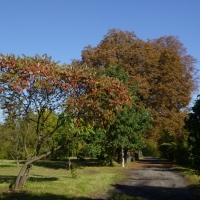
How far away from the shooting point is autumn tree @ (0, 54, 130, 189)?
1266 cm

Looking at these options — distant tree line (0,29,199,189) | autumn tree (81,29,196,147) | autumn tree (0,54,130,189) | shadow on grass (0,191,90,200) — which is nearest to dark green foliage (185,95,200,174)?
distant tree line (0,29,199,189)

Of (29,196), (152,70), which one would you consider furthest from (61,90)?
(152,70)

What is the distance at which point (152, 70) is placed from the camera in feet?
119

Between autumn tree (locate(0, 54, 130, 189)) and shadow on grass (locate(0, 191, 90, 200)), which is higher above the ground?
autumn tree (locate(0, 54, 130, 189))

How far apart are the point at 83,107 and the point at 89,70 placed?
1534 mm

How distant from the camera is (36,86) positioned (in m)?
12.7

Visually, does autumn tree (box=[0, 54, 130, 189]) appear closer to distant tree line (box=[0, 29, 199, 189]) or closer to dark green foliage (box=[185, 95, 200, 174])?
distant tree line (box=[0, 29, 199, 189])

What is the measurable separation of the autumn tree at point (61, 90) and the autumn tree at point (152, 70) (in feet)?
70.8

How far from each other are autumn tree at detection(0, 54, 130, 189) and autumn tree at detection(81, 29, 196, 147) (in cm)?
2157

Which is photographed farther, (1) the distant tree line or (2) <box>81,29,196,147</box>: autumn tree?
(2) <box>81,29,196,147</box>: autumn tree

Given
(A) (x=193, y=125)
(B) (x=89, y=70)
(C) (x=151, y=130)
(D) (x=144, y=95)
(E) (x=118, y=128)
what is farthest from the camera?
(C) (x=151, y=130)

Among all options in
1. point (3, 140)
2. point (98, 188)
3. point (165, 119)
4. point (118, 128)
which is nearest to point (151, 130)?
point (165, 119)

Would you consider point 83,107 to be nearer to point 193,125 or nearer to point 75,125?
point 75,125

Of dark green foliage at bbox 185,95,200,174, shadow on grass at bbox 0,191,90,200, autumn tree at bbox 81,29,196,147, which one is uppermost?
autumn tree at bbox 81,29,196,147
